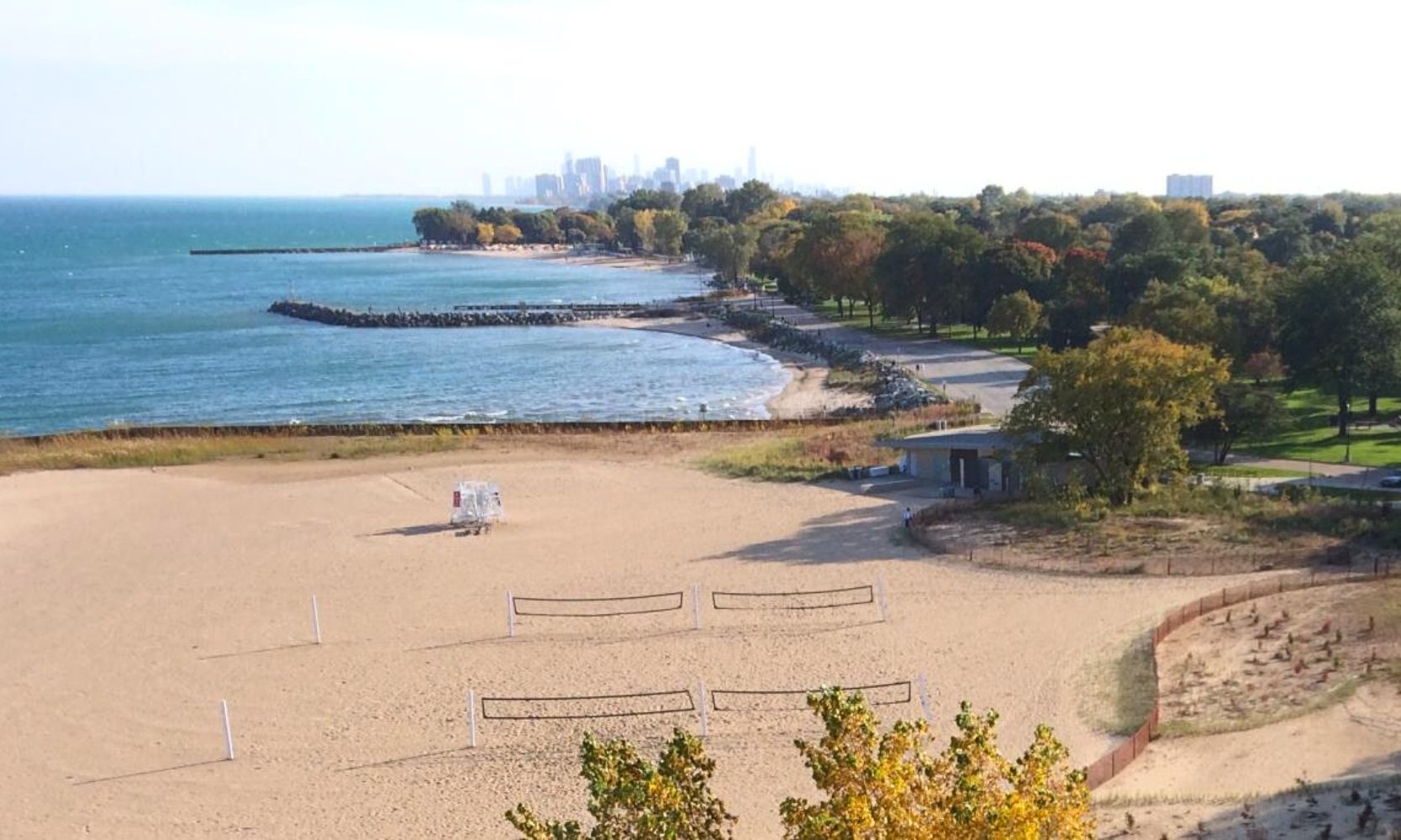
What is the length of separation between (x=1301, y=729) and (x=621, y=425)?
3569 centimetres

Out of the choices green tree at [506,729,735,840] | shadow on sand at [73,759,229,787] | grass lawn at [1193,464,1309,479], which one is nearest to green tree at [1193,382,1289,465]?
grass lawn at [1193,464,1309,479]

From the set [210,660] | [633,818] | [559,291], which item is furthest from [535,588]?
[559,291]

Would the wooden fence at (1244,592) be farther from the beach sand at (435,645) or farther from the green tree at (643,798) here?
the green tree at (643,798)

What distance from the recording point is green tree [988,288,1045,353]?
64.2 m

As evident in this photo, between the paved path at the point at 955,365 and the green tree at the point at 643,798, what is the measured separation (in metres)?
38.5

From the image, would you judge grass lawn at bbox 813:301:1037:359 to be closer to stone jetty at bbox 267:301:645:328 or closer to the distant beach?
stone jetty at bbox 267:301:645:328

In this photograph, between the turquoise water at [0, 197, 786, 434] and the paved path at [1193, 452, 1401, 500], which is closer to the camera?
the paved path at [1193, 452, 1401, 500]

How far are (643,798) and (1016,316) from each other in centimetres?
5756

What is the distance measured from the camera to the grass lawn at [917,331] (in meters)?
66.6

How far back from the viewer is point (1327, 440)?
39625 mm

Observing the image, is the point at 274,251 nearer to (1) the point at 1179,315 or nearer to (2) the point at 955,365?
(2) the point at 955,365

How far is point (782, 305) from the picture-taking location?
Answer: 98.1m

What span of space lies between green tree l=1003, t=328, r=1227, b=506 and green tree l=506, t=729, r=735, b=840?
2414cm

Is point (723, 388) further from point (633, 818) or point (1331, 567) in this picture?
point (633, 818)
